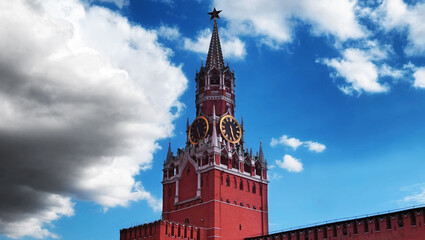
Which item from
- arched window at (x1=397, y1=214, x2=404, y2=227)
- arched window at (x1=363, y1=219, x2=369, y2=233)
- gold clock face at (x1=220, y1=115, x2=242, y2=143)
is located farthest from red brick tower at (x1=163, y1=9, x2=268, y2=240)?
arched window at (x1=397, y1=214, x2=404, y2=227)

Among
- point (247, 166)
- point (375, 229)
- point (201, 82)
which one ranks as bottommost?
point (375, 229)

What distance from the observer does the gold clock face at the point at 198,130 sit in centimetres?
9775

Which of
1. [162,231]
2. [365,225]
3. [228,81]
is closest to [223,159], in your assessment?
[228,81]

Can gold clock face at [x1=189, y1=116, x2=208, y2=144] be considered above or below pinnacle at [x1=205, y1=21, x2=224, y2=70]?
below

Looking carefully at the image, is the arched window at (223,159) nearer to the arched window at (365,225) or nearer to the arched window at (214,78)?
the arched window at (214,78)

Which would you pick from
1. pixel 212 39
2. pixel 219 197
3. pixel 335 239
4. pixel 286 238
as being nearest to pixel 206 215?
pixel 219 197

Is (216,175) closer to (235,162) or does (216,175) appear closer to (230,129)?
(235,162)

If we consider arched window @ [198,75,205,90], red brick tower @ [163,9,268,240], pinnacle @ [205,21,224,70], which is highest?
pinnacle @ [205,21,224,70]

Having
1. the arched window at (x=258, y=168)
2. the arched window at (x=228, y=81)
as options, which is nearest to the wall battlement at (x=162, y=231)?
the arched window at (x=258, y=168)

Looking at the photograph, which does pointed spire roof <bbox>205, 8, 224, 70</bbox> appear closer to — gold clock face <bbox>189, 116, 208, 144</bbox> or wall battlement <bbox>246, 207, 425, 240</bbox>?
gold clock face <bbox>189, 116, 208, 144</bbox>

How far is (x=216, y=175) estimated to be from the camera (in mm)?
89625

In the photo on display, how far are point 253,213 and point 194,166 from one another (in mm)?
14366

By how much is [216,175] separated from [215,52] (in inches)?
1258

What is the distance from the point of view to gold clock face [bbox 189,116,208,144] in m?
97.8
